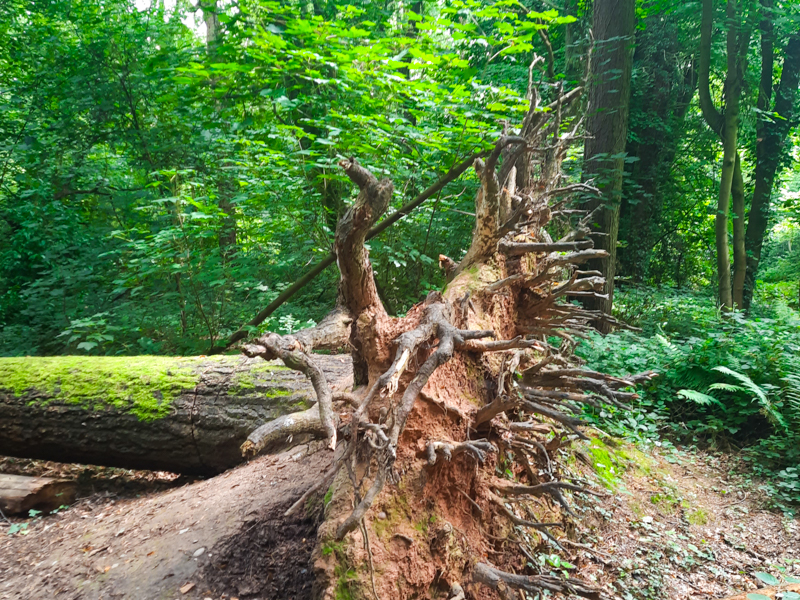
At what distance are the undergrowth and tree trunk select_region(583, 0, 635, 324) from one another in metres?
1.31

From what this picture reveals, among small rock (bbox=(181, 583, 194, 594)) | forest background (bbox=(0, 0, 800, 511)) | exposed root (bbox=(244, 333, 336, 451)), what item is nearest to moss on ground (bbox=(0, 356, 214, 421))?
forest background (bbox=(0, 0, 800, 511))

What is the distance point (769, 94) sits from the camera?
9.36 meters

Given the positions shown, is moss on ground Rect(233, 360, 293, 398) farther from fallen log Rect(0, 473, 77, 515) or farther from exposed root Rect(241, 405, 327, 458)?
exposed root Rect(241, 405, 327, 458)

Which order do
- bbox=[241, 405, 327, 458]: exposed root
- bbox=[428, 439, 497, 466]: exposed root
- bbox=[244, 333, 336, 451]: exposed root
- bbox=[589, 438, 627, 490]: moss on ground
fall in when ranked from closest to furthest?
bbox=[241, 405, 327, 458]: exposed root < bbox=[244, 333, 336, 451]: exposed root < bbox=[428, 439, 497, 466]: exposed root < bbox=[589, 438, 627, 490]: moss on ground

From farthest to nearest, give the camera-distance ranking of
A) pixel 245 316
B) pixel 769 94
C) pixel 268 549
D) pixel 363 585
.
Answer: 1. pixel 769 94
2. pixel 245 316
3. pixel 268 549
4. pixel 363 585

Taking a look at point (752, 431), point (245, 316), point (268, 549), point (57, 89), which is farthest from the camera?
point (57, 89)

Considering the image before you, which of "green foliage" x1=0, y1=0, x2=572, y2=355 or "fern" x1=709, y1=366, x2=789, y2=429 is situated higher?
"green foliage" x1=0, y1=0, x2=572, y2=355

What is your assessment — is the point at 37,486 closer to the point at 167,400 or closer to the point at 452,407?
the point at 167,400

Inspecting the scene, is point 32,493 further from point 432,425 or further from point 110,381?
point 432,425

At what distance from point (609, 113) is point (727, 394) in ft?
14.5

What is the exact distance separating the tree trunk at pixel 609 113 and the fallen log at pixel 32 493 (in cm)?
680

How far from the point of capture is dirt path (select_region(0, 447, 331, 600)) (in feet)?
7.59

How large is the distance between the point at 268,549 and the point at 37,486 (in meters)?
2.88

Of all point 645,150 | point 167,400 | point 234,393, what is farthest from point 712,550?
point 645,150
